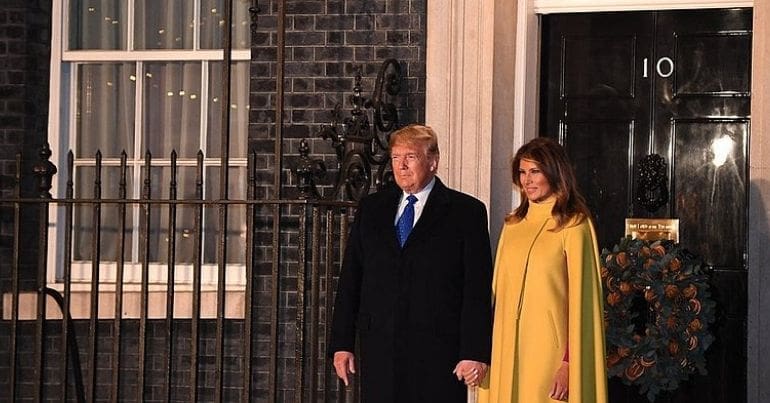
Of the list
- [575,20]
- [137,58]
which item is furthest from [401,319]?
[137,58]

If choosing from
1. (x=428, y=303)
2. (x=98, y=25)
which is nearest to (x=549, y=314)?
(x=428, y=303)

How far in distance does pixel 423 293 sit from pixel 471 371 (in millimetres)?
359

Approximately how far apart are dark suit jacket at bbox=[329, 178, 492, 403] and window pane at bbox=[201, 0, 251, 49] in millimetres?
3202

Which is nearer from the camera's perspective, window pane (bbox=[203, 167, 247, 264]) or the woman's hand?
the woman's hand

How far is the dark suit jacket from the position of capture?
6.04 metres

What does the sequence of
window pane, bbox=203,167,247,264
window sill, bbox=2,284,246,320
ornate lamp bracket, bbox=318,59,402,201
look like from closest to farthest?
ornate lamp bracket, bbox=318,59,402,201
window sill, bbox=2,284,246,320
window pane, bbox=203,167,247,264

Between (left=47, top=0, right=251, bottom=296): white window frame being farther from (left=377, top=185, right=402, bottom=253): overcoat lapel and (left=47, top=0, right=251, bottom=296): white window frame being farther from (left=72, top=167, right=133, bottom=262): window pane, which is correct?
(left=377, top=185, right=402, bottom=253): overcoat lapel

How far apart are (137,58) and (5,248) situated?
138cm

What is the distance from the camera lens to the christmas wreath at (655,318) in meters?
7.37

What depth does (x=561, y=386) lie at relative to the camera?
19.6ft

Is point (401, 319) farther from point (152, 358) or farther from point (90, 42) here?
point (90, 42)

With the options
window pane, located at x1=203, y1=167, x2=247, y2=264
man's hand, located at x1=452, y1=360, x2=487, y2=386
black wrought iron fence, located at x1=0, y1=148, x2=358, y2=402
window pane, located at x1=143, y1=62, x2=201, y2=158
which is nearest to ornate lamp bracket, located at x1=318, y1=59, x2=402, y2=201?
black wrought iron fence, located at x1=0, y1=148, x2=358, y2=402

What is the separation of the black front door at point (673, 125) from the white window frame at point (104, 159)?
1.96 meters

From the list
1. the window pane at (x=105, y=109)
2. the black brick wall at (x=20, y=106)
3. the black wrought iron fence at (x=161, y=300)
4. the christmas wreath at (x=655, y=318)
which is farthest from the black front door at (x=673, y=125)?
the black brick wall at (x=20, y=106)
